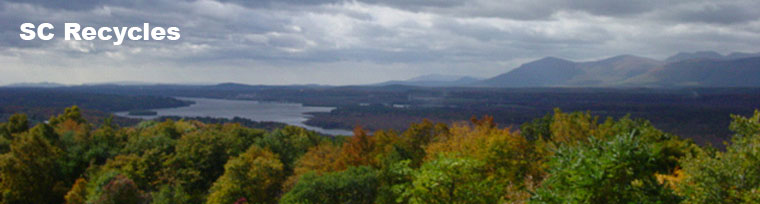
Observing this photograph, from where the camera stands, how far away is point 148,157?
158ft

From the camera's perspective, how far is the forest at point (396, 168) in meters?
16.1

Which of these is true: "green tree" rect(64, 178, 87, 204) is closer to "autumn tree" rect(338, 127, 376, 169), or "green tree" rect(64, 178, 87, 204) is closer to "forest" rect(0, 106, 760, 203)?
"forest" rect(0, 106, 760, 203)

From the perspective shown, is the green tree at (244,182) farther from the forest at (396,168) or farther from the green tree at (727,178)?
the green tree at (727,178)

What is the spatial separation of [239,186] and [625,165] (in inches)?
1066

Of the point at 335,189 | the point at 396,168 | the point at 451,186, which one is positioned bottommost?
the point at 335,189

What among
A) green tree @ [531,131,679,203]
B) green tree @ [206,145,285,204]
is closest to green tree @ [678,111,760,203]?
green tree @ [531,131,679,203]

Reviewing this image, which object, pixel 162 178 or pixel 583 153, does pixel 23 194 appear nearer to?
pixel 162 178

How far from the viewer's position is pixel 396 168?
32.5 m

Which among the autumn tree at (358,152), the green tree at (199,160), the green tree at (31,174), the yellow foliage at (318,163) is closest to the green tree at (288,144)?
the green tree at (199,160)

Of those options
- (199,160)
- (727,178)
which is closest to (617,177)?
(727,178)

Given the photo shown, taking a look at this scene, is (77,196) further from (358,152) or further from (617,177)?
(617,177)

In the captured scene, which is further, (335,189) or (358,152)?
(358,152)

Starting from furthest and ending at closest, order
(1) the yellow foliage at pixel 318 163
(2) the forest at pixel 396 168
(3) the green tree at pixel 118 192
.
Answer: (1) the yellow foliage at pixel 318 163 < (3) the green tree at pixel 118 192 < (2) the forest at pixel 396 168

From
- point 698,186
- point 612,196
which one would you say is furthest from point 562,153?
point 698,186
